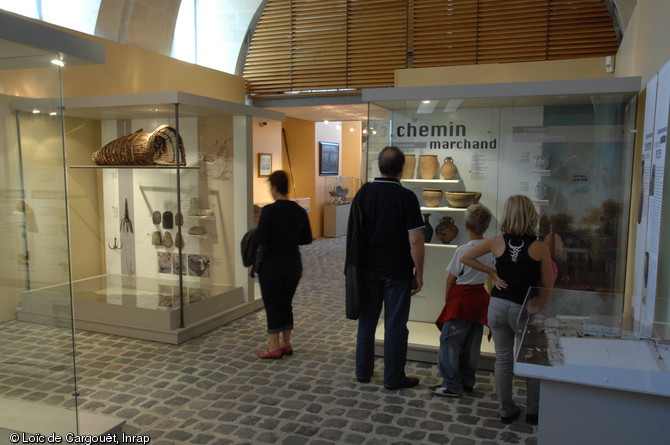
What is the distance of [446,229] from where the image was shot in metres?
5.32

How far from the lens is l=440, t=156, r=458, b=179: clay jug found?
17.4 ft

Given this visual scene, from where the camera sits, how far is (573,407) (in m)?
2.12

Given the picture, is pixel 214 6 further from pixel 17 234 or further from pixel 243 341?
pixel 17 234

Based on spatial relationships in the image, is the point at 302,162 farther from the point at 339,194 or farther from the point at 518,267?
the point at 518,267

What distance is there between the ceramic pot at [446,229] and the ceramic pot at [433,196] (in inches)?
6.7

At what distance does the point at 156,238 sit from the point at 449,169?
10.7 feet

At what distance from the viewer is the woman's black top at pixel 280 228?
180 inches

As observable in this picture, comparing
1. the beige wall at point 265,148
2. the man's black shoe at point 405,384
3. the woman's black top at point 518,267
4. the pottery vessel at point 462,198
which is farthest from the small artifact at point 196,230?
the beige wall at point 265,148

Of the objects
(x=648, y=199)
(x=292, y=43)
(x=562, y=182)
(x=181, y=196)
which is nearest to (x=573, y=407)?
(x=648, y=199)

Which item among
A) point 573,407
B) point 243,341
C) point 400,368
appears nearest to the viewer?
point 573,407

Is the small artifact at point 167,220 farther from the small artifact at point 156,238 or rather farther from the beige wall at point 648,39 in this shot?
the beige wall at point 648,39

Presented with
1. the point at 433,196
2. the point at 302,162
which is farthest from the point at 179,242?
the point at 302,162

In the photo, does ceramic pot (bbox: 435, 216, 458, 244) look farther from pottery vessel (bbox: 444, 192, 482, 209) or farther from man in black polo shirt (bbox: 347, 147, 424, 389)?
man in black polo shirt (bbox: 347, 147, 424, 389)

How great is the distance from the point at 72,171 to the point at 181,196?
5.85 ft
